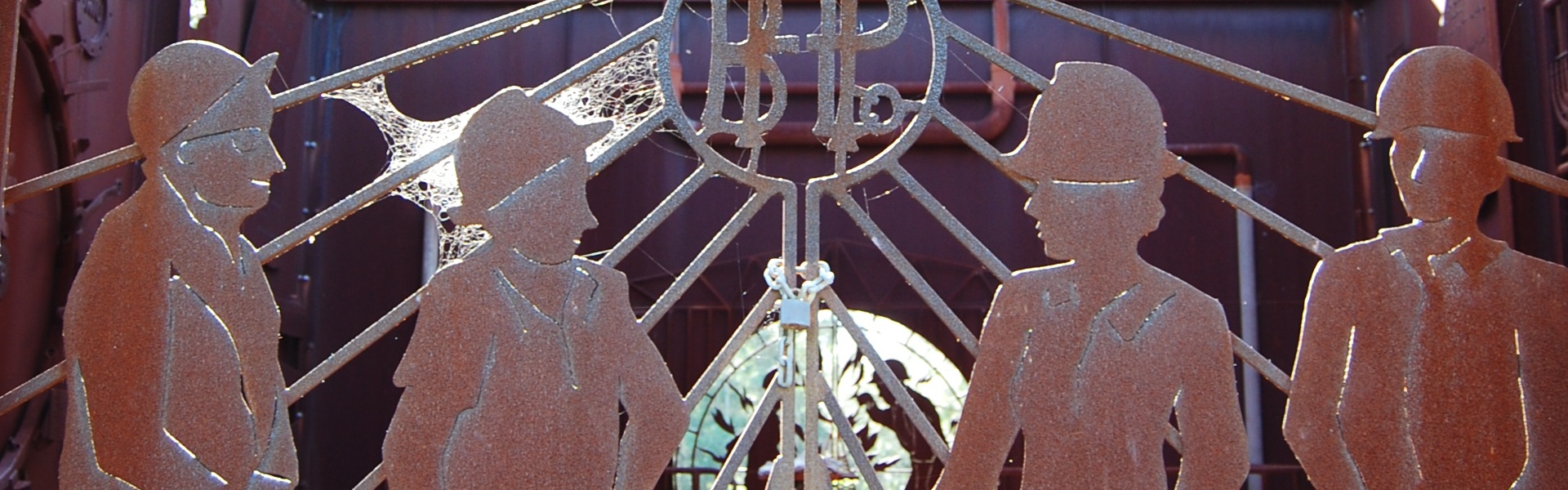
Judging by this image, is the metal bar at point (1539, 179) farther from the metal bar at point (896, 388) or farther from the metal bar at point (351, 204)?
the metal bar at point (351, 204)

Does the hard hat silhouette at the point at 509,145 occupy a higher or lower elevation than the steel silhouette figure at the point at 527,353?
higher

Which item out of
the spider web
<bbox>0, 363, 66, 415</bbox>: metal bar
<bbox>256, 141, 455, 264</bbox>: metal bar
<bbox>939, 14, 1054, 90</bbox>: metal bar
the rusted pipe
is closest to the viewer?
<bbox>0, 363, 66, 415</bbox>: metal bar

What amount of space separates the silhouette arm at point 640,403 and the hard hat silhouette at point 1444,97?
1721mm

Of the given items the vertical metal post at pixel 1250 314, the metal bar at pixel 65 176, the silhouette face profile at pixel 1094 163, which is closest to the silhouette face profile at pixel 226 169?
the metal bar at pixel 65 176

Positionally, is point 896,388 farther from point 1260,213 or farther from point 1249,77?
point 1249,77

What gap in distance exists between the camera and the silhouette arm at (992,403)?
3109 millimetres

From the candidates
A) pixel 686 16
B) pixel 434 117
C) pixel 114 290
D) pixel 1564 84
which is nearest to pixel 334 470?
pixel 434 117

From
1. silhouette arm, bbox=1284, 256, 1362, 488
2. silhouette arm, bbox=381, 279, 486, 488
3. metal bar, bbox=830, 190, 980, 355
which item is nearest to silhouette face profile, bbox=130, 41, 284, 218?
silhouette arm, bbox=381, 279, 486, 488

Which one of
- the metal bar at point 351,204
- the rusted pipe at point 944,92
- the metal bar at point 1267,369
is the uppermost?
the metal bar at point 351,204

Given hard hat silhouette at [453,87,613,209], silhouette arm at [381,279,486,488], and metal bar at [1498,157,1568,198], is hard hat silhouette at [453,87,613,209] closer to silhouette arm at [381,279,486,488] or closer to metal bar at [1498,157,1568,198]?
silhouette arm at [381,279,486,488]

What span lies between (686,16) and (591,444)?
3.54 meters

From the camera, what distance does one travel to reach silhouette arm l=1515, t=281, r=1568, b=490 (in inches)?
124

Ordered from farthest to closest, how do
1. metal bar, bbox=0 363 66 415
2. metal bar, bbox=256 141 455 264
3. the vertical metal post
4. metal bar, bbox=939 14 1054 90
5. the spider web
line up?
the vertical metal post, the spider web, metal bar, bbox=939 14 1054 90, metal bar, bbox=256 141 455 264, metal bar, bbox=0 363 66 415

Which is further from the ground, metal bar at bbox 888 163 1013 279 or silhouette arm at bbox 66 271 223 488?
metal bar at bbox 888 163 1013 279
